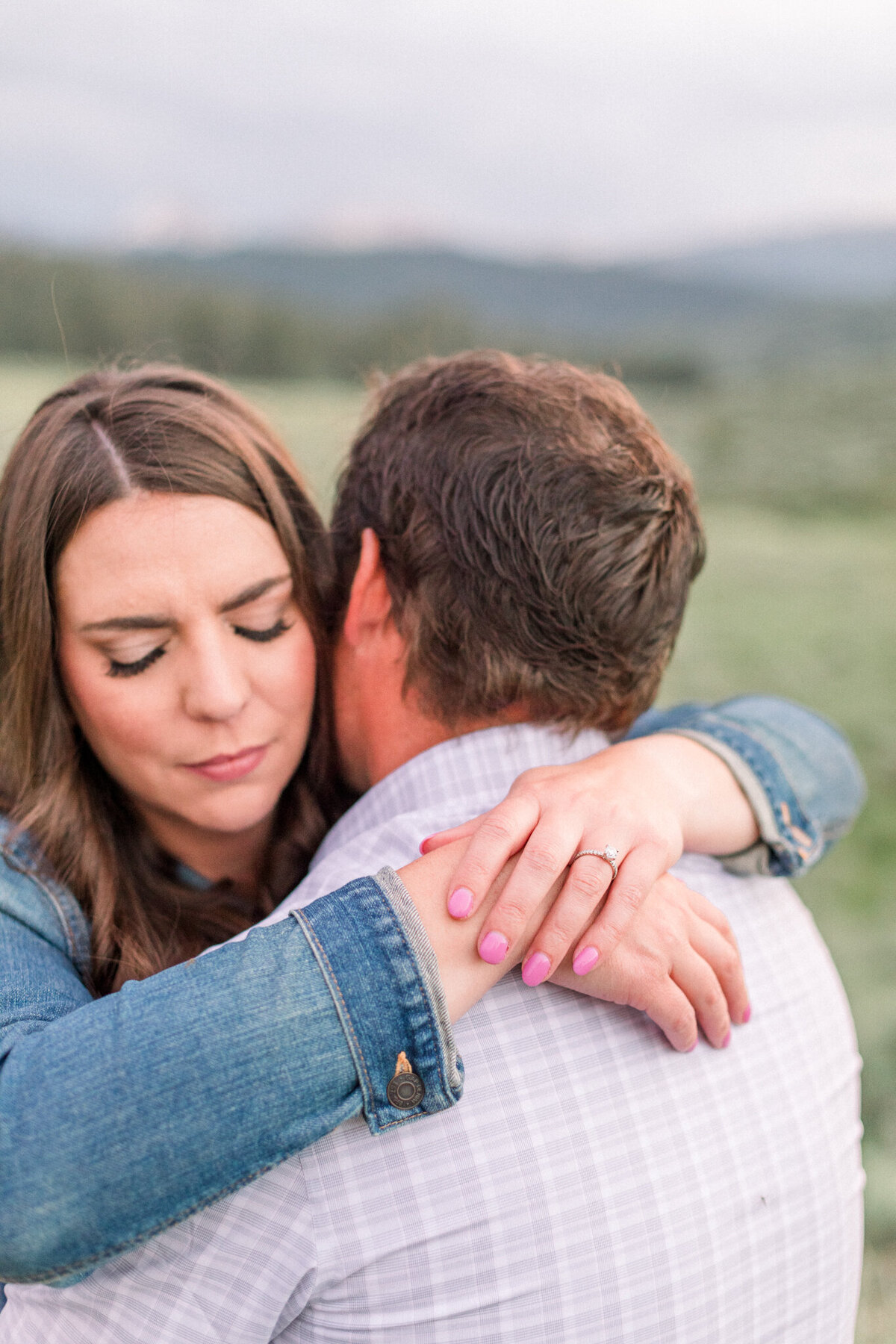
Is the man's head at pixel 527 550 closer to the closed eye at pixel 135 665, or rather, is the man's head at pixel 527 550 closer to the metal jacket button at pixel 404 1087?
the closed eye at pixel 135 665

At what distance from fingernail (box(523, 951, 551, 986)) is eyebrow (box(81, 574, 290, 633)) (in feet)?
2.75

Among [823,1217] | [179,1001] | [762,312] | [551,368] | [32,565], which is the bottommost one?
[823,1217]

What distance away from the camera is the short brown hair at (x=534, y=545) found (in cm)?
143

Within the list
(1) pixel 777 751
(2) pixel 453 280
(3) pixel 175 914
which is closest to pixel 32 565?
(3) pixel 175 914

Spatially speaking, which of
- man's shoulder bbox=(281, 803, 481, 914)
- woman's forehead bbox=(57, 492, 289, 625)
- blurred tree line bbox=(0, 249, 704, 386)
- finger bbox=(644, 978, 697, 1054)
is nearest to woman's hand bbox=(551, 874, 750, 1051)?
finger bbox=(644, 978, 697, 1054)

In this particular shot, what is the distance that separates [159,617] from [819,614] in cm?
559

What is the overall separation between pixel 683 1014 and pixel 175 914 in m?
1.12

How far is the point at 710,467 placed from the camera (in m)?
7.92

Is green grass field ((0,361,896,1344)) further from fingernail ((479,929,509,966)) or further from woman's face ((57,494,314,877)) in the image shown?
fingernail ((479,929,509,966))

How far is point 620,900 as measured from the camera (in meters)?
1.15

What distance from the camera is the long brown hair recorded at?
1.70m

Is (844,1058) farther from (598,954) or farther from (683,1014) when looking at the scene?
(598,954)

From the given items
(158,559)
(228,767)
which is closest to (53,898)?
(228,767)

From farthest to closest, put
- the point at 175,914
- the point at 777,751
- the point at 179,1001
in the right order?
the point at 175,914
the point at 777,751
the point at 179,1001
